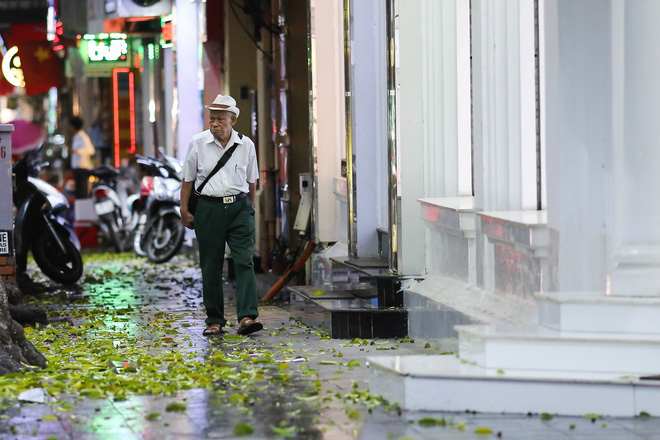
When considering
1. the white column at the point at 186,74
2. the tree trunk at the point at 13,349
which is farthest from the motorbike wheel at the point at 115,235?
the tree trunk at the point at 13,349

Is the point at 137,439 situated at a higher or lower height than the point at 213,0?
lower

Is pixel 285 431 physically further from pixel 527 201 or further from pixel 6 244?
pixel 6 244

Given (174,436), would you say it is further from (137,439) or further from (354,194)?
(354,194)

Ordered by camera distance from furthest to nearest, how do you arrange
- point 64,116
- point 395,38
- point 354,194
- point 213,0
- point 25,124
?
point 64,116, point 25,124, point 213,0, point 354,194, point 395,38

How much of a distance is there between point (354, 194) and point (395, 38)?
1.76 metres

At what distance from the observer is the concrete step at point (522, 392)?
6340mm

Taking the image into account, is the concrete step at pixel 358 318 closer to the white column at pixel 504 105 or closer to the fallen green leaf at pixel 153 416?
the white column at pixel 504 105

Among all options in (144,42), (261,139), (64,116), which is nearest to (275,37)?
(261,139)

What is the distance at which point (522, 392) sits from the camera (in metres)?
6.45

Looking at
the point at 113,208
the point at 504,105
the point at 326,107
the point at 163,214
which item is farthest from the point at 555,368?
the point at 113,208

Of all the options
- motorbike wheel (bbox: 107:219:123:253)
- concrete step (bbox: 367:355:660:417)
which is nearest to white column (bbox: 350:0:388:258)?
concrete step (bbox: 367:355:660:417)

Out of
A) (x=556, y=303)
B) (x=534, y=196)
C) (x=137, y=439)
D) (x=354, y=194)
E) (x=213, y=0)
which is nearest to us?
(x=137, y=439)

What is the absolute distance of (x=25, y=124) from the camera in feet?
66.4

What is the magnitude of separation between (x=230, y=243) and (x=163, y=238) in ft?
28.1
